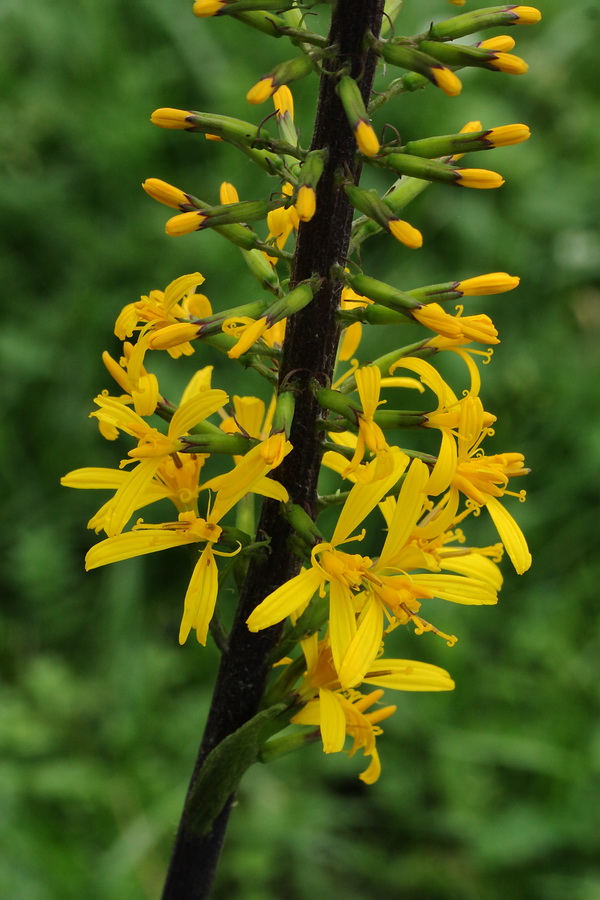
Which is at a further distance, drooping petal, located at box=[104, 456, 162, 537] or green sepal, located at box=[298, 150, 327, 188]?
drooping petal, located at box=[104, 456, 162, 537]

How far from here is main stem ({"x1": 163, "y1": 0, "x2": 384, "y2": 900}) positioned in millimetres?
1795

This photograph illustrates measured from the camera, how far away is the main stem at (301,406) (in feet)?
5.89

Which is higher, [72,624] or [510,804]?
[72,624]

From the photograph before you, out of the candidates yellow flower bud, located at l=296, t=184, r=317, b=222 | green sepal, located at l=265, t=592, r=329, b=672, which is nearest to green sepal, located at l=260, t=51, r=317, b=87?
yellow flower bud, located at l=296, t=184, r=317, b=222

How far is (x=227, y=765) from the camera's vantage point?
6.63ft

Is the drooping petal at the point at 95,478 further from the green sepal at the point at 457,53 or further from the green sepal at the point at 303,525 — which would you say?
the green sepal at the point at 457,53

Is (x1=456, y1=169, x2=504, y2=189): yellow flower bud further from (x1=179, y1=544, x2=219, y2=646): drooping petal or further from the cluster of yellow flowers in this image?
(x1=179, y1=544, x2=219, y2=646): drooping petal

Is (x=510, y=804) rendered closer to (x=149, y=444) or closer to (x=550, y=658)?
(x=550, y=658)

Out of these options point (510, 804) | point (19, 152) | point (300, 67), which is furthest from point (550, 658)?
point (19, 152)

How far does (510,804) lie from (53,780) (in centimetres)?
208

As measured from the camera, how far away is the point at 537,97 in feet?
22.2

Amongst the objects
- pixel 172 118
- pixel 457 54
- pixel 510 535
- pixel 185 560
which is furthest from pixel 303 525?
pixel 185 560

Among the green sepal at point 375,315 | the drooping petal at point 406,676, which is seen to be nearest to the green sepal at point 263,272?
the green sepal at point 375,315

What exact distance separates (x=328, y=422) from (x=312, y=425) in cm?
4
